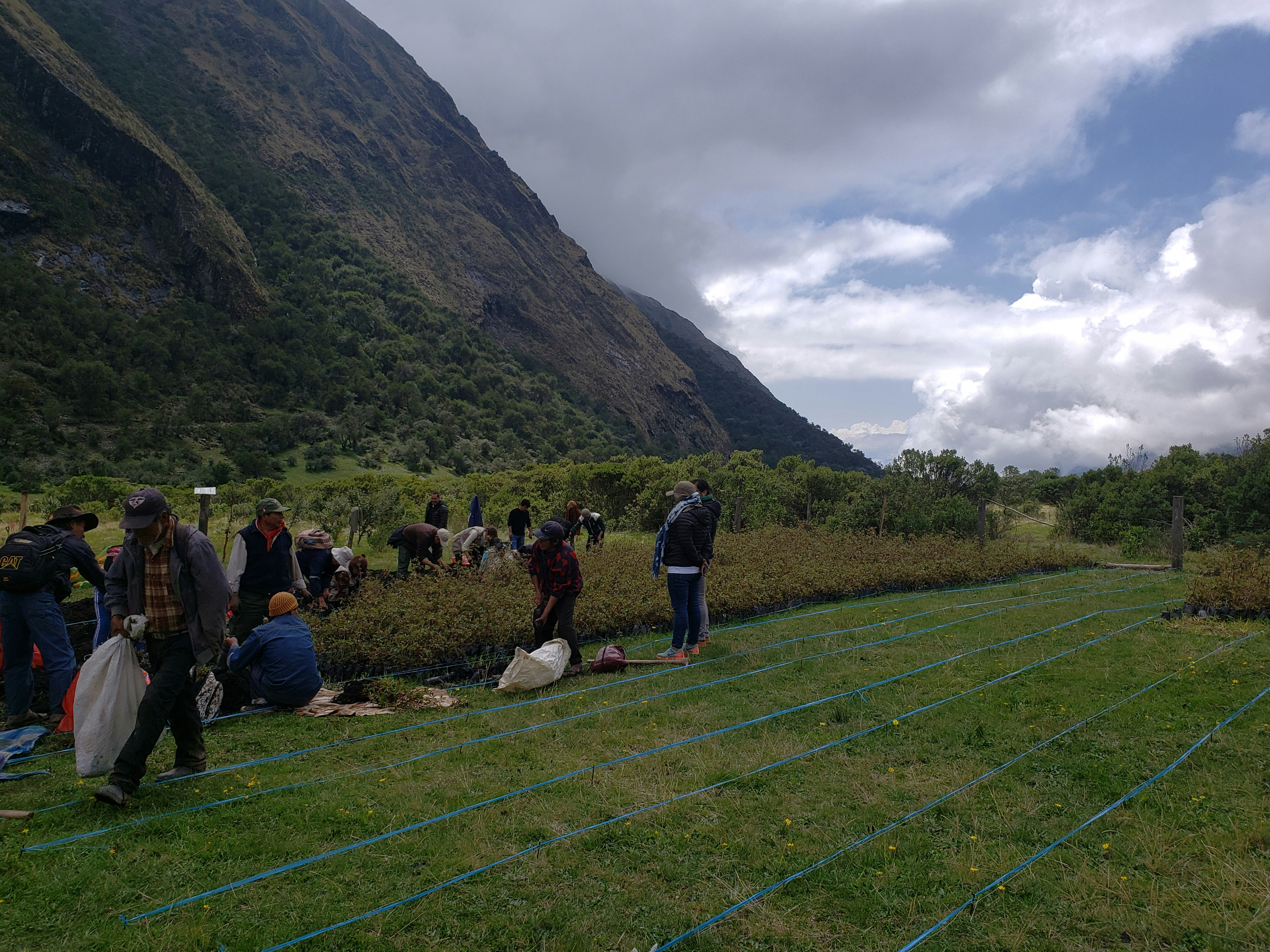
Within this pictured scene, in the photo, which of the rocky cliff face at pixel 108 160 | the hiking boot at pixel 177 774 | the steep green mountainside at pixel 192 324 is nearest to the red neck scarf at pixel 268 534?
the hiking boot at pixel 177 774

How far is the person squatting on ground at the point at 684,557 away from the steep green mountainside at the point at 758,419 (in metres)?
119

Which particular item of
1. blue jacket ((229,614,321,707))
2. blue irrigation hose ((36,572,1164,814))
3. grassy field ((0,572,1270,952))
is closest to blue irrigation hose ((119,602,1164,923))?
grassy field ((0,572,1270,952))

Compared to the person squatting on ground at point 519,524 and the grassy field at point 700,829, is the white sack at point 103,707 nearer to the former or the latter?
the grassy field at point 700,829

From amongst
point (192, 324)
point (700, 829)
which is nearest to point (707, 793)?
point (700, 829)

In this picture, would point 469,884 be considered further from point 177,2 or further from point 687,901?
point 177,2

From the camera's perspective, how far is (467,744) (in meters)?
5.16

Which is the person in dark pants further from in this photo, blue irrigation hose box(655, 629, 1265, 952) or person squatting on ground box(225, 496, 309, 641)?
blue irrigation hose box(655, 629, 1265, 952)

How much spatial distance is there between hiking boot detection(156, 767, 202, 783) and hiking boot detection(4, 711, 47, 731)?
1.91 m

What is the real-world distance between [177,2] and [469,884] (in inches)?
5743

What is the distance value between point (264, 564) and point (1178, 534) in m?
16.3

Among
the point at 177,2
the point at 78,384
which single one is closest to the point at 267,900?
the point at 78,384

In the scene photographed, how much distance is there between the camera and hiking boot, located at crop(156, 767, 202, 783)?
174 inches

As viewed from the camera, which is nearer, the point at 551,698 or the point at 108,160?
the point at 551,698

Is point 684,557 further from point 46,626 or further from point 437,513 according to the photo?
point 437,513
